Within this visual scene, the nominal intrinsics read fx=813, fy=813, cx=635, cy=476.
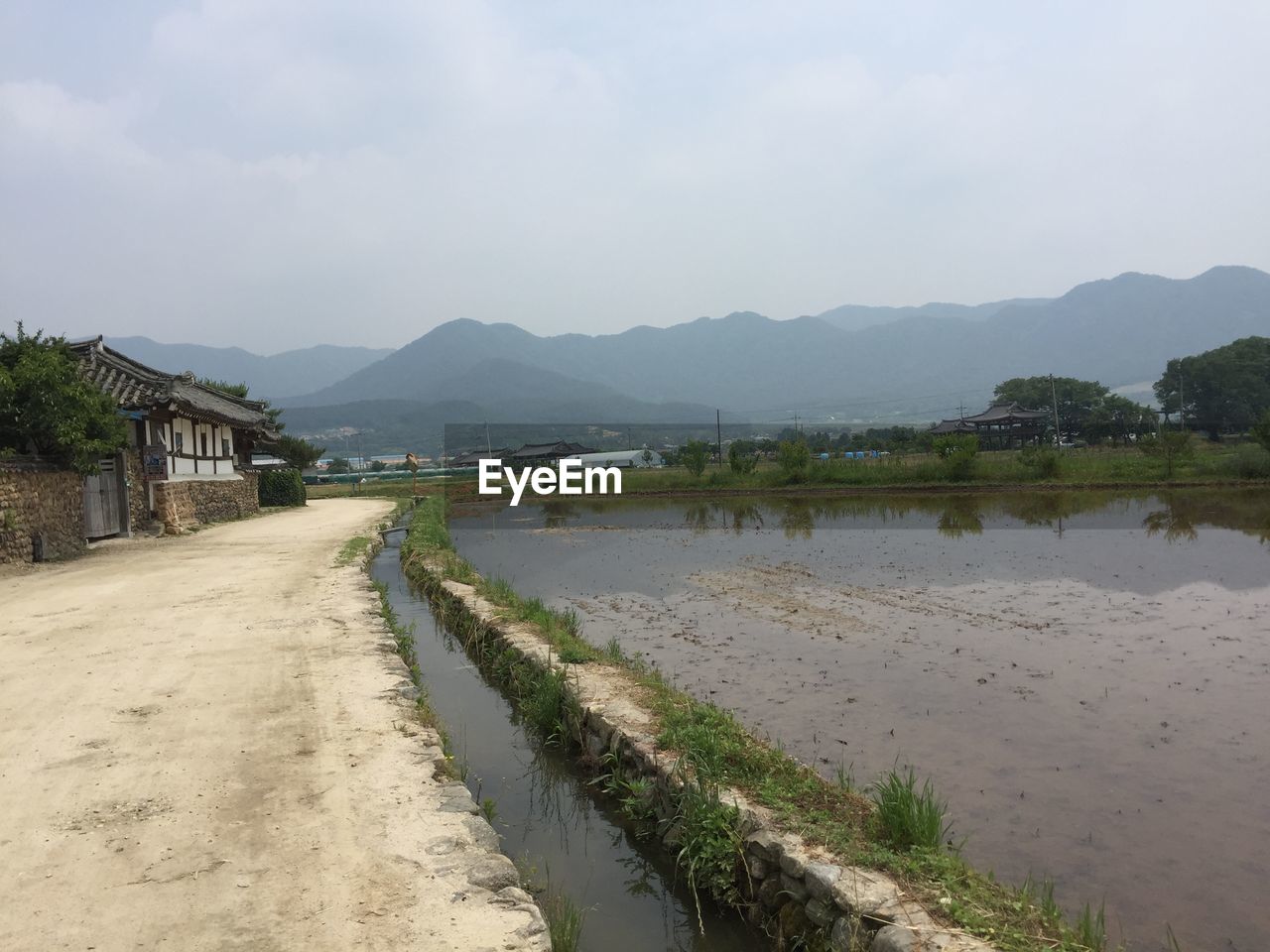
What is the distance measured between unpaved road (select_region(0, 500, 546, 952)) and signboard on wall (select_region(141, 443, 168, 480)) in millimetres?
12260

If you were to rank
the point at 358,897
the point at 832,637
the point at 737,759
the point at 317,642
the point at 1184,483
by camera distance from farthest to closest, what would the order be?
the point at 1184,483 < the point at 832,637 < the point at 317,642 < the point at 737,759 < the point at 358,897

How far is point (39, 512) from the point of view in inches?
557

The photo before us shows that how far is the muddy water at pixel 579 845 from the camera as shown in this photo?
381 cm

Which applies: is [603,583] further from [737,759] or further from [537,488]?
[537,488]

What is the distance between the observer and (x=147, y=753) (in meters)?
5.01

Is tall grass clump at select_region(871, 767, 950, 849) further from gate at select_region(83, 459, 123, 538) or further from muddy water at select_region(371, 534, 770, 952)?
gate at select_region(83, 459, 123, 538)

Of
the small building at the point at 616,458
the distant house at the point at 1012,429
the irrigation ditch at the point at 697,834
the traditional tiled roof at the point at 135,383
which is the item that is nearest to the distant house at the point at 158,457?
the traditional tiled roof at the point at 135,383

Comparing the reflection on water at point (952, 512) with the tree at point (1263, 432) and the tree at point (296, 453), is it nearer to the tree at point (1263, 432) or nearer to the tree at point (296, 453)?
the tree at point (1263, 432)

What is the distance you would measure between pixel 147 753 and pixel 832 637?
638 centimetres

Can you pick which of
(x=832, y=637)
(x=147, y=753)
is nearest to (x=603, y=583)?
(x=832, y=637)

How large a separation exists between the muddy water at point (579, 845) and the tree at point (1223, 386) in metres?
63.0

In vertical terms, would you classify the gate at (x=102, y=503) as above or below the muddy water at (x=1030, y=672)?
above

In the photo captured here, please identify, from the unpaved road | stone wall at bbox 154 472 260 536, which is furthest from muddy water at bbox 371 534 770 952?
stone wall at bbox 154 472 260 536

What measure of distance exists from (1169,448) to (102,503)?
112ft
